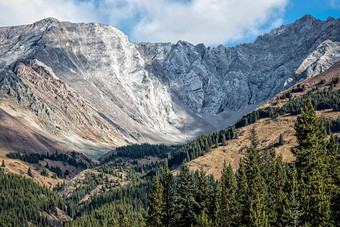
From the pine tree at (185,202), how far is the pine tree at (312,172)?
15654 millimetres

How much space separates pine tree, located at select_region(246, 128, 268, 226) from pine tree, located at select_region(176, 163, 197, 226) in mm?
8709

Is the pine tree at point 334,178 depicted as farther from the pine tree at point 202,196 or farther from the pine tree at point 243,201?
the pine tree at point 202,196

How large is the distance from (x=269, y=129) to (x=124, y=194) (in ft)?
270

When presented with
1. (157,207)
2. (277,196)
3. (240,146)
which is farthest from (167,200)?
(240,146)

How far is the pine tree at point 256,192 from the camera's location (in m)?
44.3

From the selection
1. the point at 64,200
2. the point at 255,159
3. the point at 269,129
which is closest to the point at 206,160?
the point at 269,129

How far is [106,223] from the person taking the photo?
143 meters

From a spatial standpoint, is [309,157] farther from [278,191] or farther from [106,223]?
[106,223]

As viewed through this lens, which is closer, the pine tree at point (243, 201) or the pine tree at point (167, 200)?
the pine tree at point (243, 201)

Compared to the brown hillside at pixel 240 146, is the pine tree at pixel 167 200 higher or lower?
lower

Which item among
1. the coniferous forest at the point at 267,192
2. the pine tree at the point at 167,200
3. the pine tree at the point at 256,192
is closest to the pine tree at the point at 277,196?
the coniferous forest at the point at 267,192

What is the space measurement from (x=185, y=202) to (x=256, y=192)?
10547mm

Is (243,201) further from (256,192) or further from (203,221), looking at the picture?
(203,221)

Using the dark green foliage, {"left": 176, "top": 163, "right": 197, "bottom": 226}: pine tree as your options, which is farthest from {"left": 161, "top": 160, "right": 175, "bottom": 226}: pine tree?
the dark green foliage
